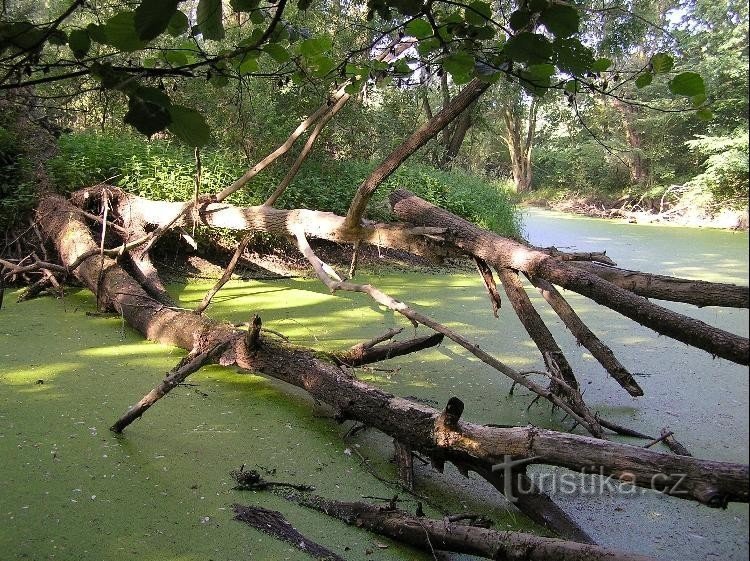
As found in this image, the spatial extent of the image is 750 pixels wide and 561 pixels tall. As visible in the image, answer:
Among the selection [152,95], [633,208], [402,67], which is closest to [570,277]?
[402,67]

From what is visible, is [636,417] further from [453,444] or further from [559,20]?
[559,20]

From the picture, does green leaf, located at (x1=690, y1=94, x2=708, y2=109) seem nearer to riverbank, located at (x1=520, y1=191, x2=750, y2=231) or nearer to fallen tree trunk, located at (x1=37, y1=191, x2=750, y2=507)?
fallen tree trunk, located at (x1=37, y1=191, x2=750, y2=507)

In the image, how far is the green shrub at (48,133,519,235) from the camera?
4.53 metres

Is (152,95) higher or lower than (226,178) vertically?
lower

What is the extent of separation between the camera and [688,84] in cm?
71

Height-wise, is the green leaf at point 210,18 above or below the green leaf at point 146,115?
above

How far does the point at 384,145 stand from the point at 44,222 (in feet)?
13.9

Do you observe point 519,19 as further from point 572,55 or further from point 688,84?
point 688,84

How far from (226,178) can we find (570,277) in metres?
3.84

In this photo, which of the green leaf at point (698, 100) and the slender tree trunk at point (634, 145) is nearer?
the green leaf at point (698, 100)

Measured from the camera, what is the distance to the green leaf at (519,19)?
0.69 metres

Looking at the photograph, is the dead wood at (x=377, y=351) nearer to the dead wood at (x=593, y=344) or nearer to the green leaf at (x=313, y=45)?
the dead wood at (x=593, y=344)

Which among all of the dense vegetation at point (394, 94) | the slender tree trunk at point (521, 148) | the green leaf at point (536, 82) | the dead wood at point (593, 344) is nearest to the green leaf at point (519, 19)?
the dense vegetation at point (394, 94)

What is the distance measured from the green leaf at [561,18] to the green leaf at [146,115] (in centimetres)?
44
